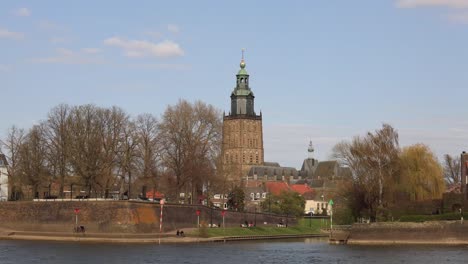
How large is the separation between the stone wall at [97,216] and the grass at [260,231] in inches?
130

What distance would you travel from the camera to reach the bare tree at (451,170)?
483ft

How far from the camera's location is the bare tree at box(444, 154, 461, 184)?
147 meters

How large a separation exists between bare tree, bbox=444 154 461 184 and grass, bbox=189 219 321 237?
923 inches

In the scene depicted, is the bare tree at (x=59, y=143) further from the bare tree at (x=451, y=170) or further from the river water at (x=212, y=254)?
the bare tree at (x=451, y=170)

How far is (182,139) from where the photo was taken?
115500 millimetres

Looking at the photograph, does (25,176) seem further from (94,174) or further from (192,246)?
(192,246)

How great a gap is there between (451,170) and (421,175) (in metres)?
54.6

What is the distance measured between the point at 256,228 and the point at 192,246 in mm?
34332

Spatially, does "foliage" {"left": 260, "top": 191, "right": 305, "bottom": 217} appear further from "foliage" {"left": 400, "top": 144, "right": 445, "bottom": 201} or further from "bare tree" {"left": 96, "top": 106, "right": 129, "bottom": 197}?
"foliage" {"left": 400, "top": 144, "right": 445, "bottom": 201}

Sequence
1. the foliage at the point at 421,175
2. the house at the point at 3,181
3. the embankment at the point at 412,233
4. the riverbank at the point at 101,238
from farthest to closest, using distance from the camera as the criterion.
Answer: the house at the point at 3,181 → the foliage at the point at 421,175 → the riverbank at the point at 101,238 → the embankment at the point at 412,233

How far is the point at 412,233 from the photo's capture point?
87750mm

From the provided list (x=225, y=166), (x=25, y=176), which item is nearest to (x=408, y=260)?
(x=25, y=176)

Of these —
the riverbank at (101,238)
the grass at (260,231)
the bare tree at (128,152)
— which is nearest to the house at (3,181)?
the bare tree at (128,152)

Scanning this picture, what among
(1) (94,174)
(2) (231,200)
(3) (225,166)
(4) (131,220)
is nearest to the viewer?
(4) (131,220)
